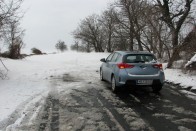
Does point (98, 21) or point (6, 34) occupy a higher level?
point (98, 21)

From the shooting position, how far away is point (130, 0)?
1572 inches

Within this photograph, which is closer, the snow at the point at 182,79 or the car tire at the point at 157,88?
the car tire at the point at 157,88

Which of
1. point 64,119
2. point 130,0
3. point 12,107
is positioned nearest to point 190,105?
point 64,119

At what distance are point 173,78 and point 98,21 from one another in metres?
47.2

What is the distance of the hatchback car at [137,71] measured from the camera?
12.0 meters

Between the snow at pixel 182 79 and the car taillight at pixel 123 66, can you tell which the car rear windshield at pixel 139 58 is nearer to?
the car taillight at pixel 123 66

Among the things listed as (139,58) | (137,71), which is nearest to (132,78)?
(137,71)

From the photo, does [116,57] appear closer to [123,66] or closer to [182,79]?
[123,66]

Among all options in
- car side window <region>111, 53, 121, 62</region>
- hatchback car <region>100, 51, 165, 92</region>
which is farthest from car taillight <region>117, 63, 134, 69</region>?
car side window <region>111, 53, 121, 62</region>

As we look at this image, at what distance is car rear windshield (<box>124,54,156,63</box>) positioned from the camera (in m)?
12.3

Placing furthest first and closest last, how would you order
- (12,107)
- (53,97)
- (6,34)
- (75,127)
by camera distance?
(6,34) < (53,97) < (12,107) < (75,127)

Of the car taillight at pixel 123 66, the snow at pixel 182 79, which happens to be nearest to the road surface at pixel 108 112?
the car taillight at pixel 123 66

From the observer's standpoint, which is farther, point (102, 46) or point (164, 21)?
point (102, 46)

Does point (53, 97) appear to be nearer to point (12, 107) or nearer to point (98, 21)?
point (12, 107)
